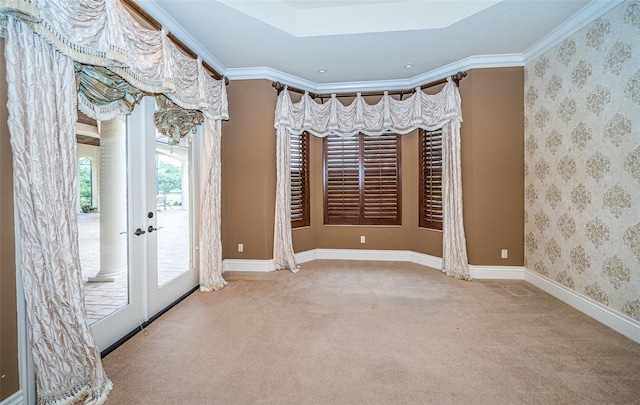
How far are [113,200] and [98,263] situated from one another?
0.51m

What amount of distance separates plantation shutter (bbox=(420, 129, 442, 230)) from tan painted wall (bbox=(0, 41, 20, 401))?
447cm

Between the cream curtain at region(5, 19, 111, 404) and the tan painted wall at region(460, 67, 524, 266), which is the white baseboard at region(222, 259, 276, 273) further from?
the tan painted wall at region(460, 67, 524, 266)

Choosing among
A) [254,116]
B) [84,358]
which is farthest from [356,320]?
[254,116]

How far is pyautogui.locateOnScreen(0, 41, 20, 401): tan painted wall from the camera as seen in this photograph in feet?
5.16

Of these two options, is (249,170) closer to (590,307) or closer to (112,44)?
(112,44)

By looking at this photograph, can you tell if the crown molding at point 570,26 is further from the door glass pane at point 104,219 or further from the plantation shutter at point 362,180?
the door glass pane at point 104,219

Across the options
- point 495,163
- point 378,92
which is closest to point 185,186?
point 378,92

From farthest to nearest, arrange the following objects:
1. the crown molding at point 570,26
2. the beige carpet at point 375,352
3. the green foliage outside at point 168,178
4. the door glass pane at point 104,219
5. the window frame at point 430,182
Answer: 1. the window frame at point 430,182
2. the green foliage outside at point 168,178
3. the crown molding at point 570,26
4. the door glass pane at point 104,219
5. the beige carpet at point 375,352

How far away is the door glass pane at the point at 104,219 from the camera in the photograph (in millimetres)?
2193

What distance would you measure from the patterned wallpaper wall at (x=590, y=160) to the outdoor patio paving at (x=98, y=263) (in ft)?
13.8

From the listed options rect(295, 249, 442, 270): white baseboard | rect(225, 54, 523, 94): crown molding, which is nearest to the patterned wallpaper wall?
rect(225, 54, 523, 94): crown molding

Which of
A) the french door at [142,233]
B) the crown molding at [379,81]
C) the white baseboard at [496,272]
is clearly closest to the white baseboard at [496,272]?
the white baseboard at [496,272]

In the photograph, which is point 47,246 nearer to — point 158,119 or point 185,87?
point 158,119

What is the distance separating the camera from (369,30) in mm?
3275
